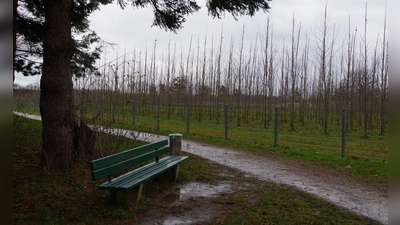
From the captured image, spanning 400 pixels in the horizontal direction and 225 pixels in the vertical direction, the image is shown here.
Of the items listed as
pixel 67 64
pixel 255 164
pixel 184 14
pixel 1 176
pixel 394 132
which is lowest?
pixel 255 164

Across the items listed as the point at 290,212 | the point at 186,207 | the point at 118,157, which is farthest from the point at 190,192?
the point at 290,212

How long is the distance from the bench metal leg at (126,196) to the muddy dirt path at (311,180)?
211 cm

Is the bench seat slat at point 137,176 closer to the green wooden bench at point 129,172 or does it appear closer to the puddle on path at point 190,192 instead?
the green wooden bench at point 129,172

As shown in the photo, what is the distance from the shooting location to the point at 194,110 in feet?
104

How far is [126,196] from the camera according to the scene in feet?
16.6

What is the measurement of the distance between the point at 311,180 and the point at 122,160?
4.36 m

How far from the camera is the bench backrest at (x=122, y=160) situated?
4.64 meters

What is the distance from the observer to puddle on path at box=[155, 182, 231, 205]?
5.70 metres

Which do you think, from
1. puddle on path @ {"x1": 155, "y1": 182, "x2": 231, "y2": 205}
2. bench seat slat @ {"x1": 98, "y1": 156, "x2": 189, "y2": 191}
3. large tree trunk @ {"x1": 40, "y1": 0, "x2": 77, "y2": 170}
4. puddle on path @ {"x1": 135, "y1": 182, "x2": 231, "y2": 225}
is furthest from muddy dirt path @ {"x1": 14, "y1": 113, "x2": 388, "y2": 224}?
puddle on path @ {"x1": 135, "y1": 182, "x2": 231, "y2": 225}

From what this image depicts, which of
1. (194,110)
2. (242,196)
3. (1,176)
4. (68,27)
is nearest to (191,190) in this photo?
(242,196)

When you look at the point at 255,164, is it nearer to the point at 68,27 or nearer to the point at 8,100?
the point at 68,27

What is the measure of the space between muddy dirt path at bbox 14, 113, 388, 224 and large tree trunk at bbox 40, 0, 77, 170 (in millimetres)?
1131

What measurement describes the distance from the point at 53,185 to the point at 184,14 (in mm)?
4942

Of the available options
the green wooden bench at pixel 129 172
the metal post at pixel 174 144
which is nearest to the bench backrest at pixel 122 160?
the green wooden bench at pixel 129 172
